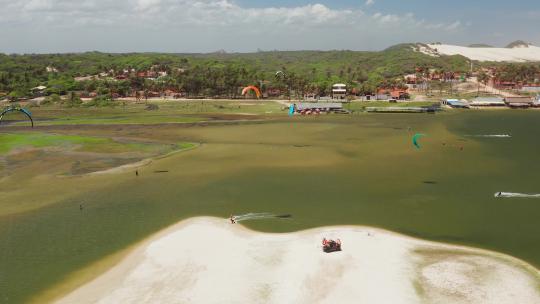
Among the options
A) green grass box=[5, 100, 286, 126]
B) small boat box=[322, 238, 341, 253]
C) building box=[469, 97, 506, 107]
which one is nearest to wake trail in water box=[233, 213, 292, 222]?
small boat box=[322, 238, 341, 253]

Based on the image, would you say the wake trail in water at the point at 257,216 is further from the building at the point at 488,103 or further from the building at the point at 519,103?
the building at the point at 519,103

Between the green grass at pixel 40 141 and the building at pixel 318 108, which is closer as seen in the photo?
the green grass at pixel 40 141

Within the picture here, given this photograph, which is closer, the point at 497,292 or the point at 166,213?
the point at 497,292

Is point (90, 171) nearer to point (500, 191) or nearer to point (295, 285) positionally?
point (295, 285)

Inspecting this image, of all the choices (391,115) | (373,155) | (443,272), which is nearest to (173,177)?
(373,155)

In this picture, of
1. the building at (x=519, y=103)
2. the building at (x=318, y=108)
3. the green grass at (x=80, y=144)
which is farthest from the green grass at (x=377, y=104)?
the green grass at (x=80, y=144)
